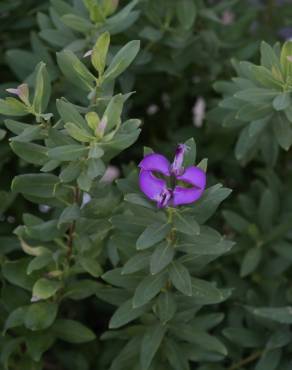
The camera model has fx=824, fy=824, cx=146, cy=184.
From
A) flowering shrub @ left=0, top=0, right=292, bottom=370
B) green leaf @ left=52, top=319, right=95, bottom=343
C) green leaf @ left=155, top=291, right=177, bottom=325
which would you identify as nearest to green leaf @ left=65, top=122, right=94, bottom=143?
flowering shrub @ left=0, top=0, right=292, bottom=370

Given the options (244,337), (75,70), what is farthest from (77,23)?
(244,337)

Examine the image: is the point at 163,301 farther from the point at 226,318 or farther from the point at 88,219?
the point at 226,318

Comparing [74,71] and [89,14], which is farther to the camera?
[89,14]

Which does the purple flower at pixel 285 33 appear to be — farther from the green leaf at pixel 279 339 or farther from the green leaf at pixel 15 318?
the green leaf at pixel 15 318

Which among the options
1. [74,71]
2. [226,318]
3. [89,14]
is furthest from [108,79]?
[226,318]

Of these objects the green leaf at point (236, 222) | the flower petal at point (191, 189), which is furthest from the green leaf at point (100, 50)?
the green leaf at point (236, 222)

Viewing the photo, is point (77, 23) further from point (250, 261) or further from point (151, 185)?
point (250, 261)

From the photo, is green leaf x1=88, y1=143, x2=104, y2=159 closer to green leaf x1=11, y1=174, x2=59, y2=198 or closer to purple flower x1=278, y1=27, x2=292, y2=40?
green leaf x1=11, y1=174, x2=59, y2=198
